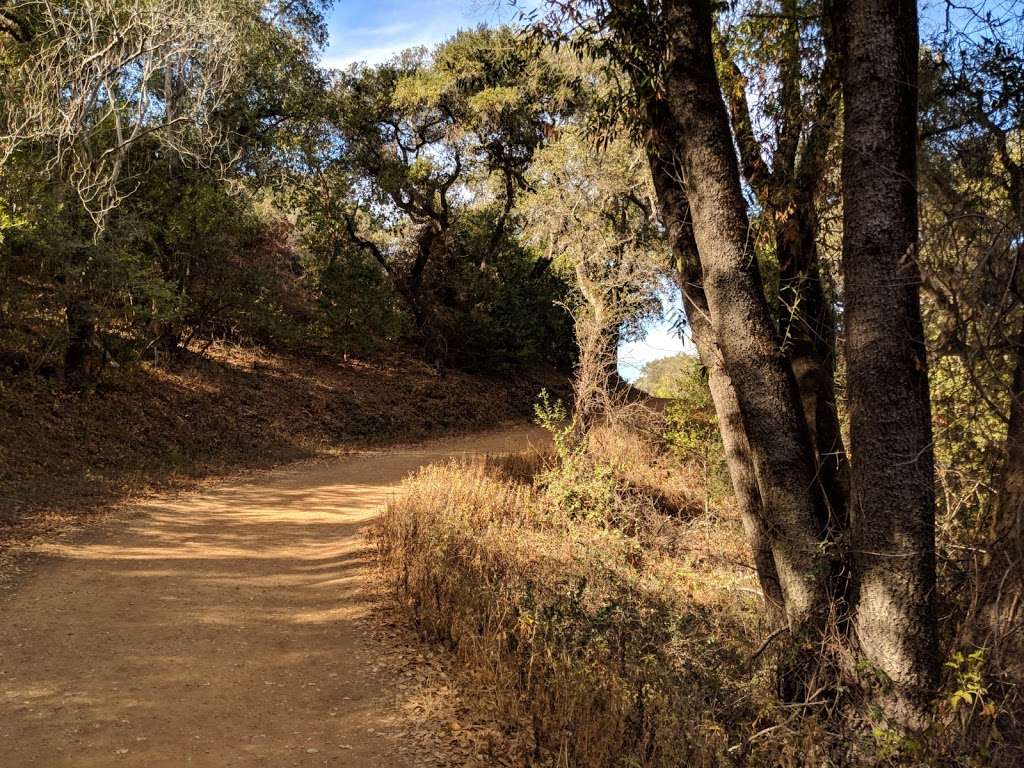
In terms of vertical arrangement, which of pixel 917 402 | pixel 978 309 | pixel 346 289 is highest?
pixel 346 289

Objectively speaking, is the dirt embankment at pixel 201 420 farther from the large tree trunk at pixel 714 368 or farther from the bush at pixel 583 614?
the large tree trunk at pixel 714 368

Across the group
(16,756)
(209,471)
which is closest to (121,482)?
(209,471)

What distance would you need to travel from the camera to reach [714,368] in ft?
18.1

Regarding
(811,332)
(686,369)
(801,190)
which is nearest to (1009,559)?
(811,332)

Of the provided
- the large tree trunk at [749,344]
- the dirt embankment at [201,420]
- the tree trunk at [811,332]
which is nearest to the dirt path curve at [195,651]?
the dirt embankment at [201,420]

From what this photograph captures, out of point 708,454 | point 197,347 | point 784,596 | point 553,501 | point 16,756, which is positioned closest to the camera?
point 16,756

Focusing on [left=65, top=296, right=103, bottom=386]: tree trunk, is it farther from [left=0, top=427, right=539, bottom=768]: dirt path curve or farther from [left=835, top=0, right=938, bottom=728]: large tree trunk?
[left=835, top=0, right=938, bottom=728]: large tree trunk

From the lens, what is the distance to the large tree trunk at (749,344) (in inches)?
192

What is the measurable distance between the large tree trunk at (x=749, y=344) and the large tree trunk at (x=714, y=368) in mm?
327

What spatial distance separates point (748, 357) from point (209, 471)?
1106 cm

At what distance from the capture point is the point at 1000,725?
4117mm

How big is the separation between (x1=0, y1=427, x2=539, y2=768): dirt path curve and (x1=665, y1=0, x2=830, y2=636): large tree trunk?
2743 mm

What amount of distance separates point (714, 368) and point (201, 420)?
1337cm

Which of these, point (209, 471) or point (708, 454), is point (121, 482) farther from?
point (708, 454)
